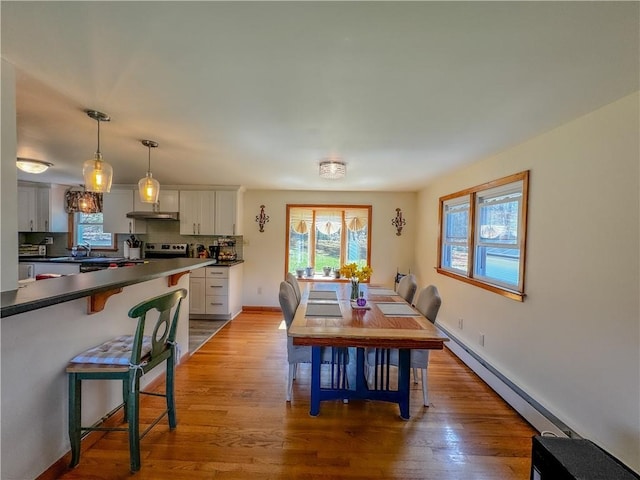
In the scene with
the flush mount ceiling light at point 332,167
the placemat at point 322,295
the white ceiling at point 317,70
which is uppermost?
the white ceiling at point 317,70

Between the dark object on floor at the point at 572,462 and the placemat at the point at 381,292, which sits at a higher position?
the placemat at the point at 381,292

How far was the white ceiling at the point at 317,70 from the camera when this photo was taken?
1.06m

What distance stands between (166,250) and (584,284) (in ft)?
17.4

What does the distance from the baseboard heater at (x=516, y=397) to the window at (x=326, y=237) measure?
8.03 ft

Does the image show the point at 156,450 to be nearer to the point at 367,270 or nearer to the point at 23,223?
the point at 367,270

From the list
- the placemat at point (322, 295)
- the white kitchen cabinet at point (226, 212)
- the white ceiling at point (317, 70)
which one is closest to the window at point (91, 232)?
the white kitchen cabinet at point (226, 212)

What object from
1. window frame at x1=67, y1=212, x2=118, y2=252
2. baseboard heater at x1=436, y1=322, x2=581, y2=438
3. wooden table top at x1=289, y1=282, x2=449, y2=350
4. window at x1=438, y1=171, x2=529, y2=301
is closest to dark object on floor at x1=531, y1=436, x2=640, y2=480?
baseboard heater at x1=436, y1=322, x2=581, y2=438

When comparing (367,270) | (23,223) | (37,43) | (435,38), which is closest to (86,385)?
(37,43)

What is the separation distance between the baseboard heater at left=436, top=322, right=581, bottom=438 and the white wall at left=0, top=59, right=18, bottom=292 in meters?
3.00

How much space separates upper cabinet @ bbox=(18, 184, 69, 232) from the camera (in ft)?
15.7

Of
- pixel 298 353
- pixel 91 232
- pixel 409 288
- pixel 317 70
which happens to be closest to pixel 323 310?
pixel 298 353

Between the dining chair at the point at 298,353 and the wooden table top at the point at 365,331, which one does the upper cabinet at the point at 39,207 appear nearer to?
the dining chair at the point at 298,353

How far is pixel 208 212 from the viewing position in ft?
15.7

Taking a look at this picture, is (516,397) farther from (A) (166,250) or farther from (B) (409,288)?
(A) (166,250)
